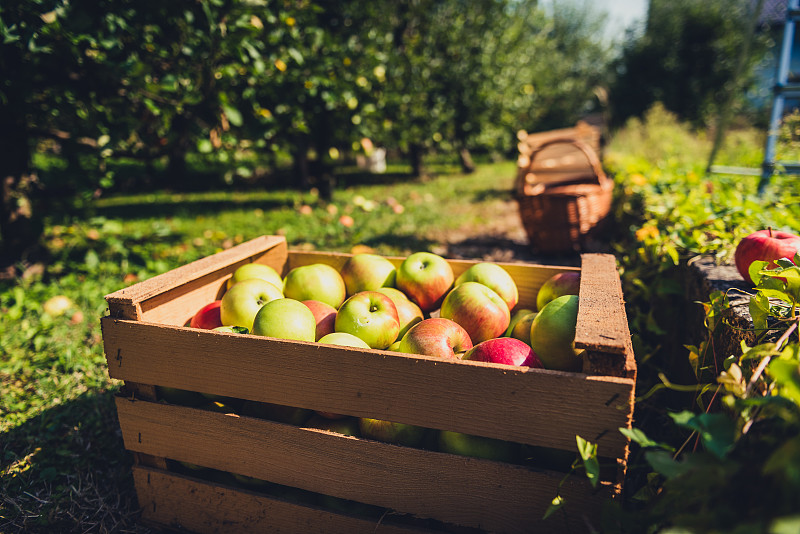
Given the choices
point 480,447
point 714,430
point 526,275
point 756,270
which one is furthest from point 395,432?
point 756,270

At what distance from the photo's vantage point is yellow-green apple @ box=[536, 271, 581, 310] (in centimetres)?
173

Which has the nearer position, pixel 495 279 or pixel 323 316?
pixel 323 316

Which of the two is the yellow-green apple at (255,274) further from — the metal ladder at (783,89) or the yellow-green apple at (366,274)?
the metal ladder at (783,89)

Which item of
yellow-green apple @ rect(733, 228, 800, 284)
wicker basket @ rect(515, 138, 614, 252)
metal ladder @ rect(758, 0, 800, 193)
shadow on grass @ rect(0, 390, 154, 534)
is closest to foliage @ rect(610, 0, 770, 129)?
metal ladder @ rect(758, 0, 800, 193)

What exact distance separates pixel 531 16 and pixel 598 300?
15816mm

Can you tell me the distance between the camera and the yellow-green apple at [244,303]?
1.70m

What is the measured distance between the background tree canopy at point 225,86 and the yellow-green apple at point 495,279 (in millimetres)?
2908

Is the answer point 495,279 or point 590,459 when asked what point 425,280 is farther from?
point 590,459

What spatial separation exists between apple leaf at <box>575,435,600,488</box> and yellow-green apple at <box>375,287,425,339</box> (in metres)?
0.84

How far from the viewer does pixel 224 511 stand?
1569 millimetres

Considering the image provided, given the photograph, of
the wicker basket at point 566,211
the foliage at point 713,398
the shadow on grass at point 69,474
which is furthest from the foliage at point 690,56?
the shadow on grass at point 69,474

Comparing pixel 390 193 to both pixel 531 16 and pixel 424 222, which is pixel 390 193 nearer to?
pixel 424 222

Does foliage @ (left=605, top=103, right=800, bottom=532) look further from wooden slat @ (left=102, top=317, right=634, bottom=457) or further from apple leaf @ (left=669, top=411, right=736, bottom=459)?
wooden slat @ (left=102, top=317, right=634, bottom=457)

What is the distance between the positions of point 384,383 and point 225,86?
3.82 meters
